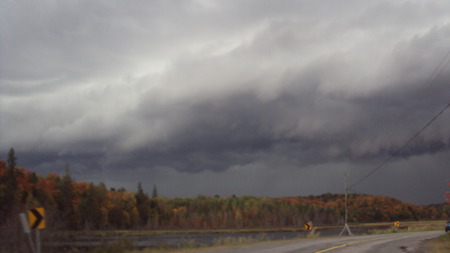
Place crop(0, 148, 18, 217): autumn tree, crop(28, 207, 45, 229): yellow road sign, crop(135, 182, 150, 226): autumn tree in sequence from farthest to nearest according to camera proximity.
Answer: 1. crop(135, 182, 150, 226): autumn tree
2. crop(0, 148, 18, 217): autumn tree
3. crop(28, 207, 45, 229): yellow road sign

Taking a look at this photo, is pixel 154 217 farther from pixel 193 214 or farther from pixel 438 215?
pixel 438 215

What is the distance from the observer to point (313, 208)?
170375 mm

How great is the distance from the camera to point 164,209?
483ft

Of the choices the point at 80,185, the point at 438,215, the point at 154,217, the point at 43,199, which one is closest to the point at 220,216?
the point at 154,217

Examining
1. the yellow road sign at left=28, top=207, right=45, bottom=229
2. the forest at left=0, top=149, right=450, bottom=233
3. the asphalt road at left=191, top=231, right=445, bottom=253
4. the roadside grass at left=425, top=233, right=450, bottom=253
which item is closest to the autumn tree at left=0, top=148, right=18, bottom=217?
the forest at left=0, top=149, right=450, bottom=233

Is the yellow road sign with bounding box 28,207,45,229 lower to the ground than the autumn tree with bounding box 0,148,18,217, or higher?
lower

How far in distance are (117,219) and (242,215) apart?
178 feet

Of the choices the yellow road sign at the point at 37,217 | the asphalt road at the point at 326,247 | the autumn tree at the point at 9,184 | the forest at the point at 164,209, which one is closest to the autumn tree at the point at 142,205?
the forest at the point at 164,209

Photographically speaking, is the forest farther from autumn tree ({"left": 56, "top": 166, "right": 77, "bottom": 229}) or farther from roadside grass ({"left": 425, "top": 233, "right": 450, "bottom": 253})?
roadside grass ({"left": 425, "top": 233, "right": 450, "bottom": 253})

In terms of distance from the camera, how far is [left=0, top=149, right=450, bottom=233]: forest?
83075 millimetres

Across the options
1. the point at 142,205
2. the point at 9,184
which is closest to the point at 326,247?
the point at 9,184

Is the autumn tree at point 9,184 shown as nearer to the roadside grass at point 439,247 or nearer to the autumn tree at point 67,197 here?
the autumn tree at point 67,197

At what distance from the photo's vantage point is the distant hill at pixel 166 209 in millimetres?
84244

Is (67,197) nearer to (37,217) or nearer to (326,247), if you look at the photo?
(326,247)
